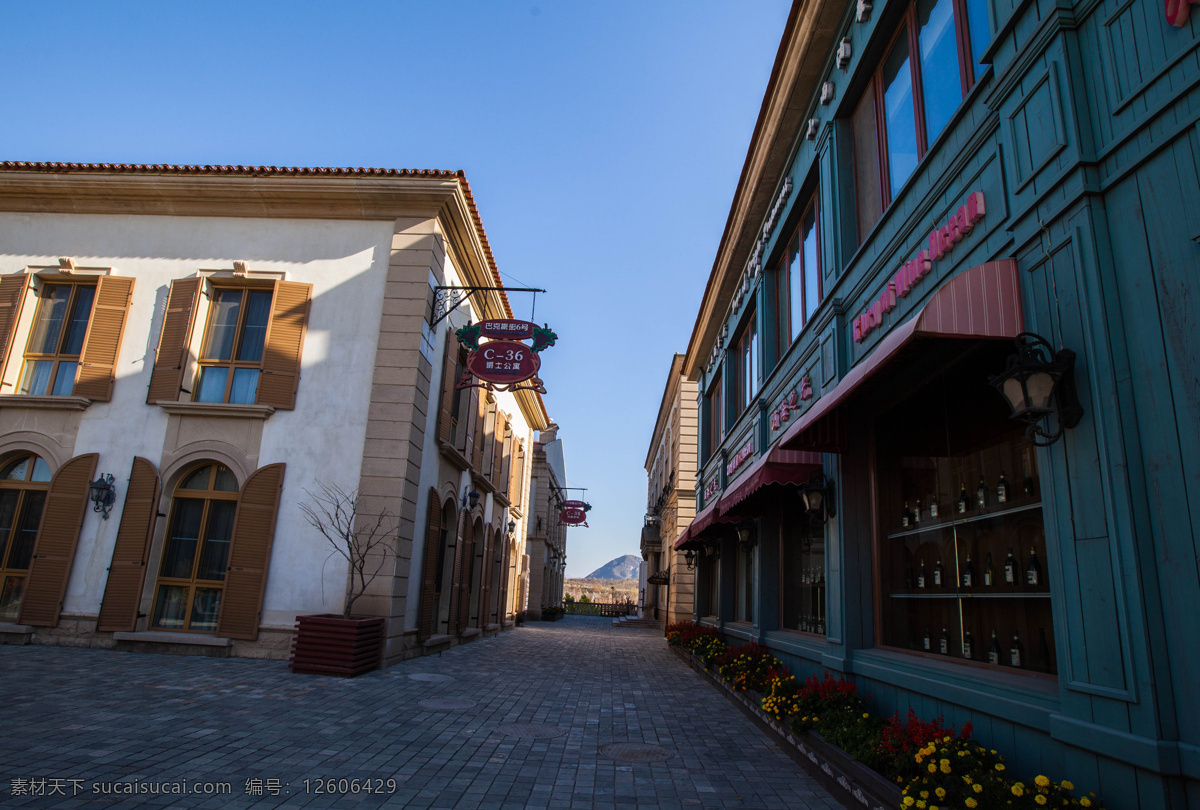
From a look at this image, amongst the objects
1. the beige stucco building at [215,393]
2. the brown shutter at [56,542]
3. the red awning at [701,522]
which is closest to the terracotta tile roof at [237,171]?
the beige stucco building at [215,393]

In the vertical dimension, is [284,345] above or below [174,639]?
above

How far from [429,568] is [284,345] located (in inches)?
204

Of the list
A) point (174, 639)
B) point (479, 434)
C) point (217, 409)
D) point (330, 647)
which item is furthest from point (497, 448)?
point (330, 647)

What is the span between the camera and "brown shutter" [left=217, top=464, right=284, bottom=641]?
1169 cm

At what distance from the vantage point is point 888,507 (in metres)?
7.04

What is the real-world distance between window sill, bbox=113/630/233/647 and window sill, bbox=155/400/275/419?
385cm

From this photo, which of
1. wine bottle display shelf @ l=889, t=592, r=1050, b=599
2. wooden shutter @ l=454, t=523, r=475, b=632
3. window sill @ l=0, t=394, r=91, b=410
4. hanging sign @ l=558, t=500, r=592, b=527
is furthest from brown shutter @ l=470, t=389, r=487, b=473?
hanging sign @ l=558, t=500, r=592, b=527

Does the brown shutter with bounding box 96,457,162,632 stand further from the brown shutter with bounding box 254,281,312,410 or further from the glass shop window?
the glass shop window

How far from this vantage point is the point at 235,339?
13203 millimetres

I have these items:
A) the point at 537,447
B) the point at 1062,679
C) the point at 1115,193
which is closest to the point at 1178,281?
the point at 1115,193

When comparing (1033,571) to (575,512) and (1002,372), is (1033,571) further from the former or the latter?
(575,512)

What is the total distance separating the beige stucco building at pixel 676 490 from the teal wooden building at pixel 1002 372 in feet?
46.9

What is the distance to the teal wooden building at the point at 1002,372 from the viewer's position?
10.9 ft

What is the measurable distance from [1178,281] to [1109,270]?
0.41m
